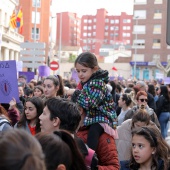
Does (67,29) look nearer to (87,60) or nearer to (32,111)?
(32,111)

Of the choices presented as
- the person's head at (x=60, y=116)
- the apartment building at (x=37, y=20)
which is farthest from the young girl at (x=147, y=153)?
the apartment building at (x=37, y=20)

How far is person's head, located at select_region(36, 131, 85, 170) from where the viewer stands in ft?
7.93

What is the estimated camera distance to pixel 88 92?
4066mm

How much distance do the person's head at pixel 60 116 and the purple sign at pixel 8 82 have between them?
2536 mm

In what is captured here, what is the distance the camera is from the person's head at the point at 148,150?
420 cm

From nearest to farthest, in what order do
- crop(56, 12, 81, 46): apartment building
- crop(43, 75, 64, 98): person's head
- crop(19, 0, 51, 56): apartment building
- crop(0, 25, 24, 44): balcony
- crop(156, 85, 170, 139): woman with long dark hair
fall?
crop(43, 75, 64, 98): person's head < crop(156, 85, 170, 139): woman with long dark hair < crop(0, 25, 24, 44): balcony < crop(19, 0, 51, 56): apartment building < crop(56, 12, 81, 46): apartment building

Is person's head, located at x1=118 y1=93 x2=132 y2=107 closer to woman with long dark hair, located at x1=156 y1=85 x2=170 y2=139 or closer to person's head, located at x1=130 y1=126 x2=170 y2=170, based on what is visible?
woman with long dark hair, located at x1=156 y1=85 x2=170 y2=139

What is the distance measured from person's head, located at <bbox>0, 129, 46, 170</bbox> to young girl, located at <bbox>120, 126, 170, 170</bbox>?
2.38m

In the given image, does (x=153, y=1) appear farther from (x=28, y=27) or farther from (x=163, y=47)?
(x=28, y=27)

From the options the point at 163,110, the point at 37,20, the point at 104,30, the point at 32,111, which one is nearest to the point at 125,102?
the point at 163,110

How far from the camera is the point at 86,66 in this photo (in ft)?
13.9

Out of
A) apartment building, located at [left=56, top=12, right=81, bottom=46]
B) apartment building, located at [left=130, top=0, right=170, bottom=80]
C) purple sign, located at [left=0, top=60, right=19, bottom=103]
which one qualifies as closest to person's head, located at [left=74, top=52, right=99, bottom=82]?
purple sign, located at [left=0, top=60, right=19, bottom=103]

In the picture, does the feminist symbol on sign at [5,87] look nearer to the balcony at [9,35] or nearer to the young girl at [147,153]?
the young girl at [147,153]

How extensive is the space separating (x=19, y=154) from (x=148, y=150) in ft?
8.36
